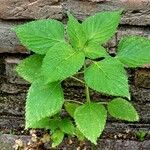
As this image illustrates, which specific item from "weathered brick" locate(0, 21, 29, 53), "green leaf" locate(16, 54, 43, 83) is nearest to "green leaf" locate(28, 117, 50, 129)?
"green leaf" locate(16, 54, 43, 83)

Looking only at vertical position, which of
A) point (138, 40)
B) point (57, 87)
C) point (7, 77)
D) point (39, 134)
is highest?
point (138, 40)

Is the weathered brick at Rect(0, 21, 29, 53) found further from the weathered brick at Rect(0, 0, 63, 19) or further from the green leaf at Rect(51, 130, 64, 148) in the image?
the green leaf at Rect(51, 130, 64, 148)

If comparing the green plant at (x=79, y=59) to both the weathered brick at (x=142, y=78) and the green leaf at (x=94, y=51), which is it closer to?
the green leaf at (x=94, y=51)

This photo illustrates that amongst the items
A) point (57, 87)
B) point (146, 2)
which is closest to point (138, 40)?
point (146, 2)

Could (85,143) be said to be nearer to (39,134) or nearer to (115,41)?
(39,134)

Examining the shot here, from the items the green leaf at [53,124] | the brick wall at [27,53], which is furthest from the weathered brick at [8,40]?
the green leaf at [53,124]

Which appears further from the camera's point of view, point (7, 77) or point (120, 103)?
point (7, 77)
